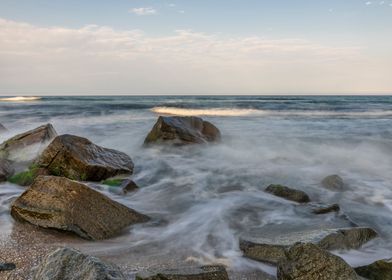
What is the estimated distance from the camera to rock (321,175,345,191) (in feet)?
21.9

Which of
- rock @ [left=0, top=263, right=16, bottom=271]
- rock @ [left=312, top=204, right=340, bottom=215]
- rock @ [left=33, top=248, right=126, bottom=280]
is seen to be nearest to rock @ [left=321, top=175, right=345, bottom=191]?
rock @ [left=312, top=204, right=340, bottom=215]

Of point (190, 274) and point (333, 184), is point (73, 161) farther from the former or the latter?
point (333, 184)

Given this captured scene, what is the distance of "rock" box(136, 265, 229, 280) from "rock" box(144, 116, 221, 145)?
697 centimetres

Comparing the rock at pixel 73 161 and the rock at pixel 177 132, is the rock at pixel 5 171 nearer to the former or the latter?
the rock at pixel 73 161

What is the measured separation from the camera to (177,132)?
9820 millimetres

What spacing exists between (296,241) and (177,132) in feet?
21.4

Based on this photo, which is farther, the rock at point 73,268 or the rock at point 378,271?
the rock at point 378,271

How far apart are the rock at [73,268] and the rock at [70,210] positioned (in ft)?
3.72

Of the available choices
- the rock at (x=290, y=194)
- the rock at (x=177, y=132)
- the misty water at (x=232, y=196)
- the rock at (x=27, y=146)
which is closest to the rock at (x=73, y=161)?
the misty water at (x=232, y=196)

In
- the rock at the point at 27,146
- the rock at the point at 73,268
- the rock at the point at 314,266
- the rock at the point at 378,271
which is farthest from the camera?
the rock at the point at 27,146

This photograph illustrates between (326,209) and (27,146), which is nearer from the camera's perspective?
(326,209)

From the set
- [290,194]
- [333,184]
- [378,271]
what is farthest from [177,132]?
[378,271]

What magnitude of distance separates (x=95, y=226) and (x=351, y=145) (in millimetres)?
9594

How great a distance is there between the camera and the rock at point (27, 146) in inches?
309
